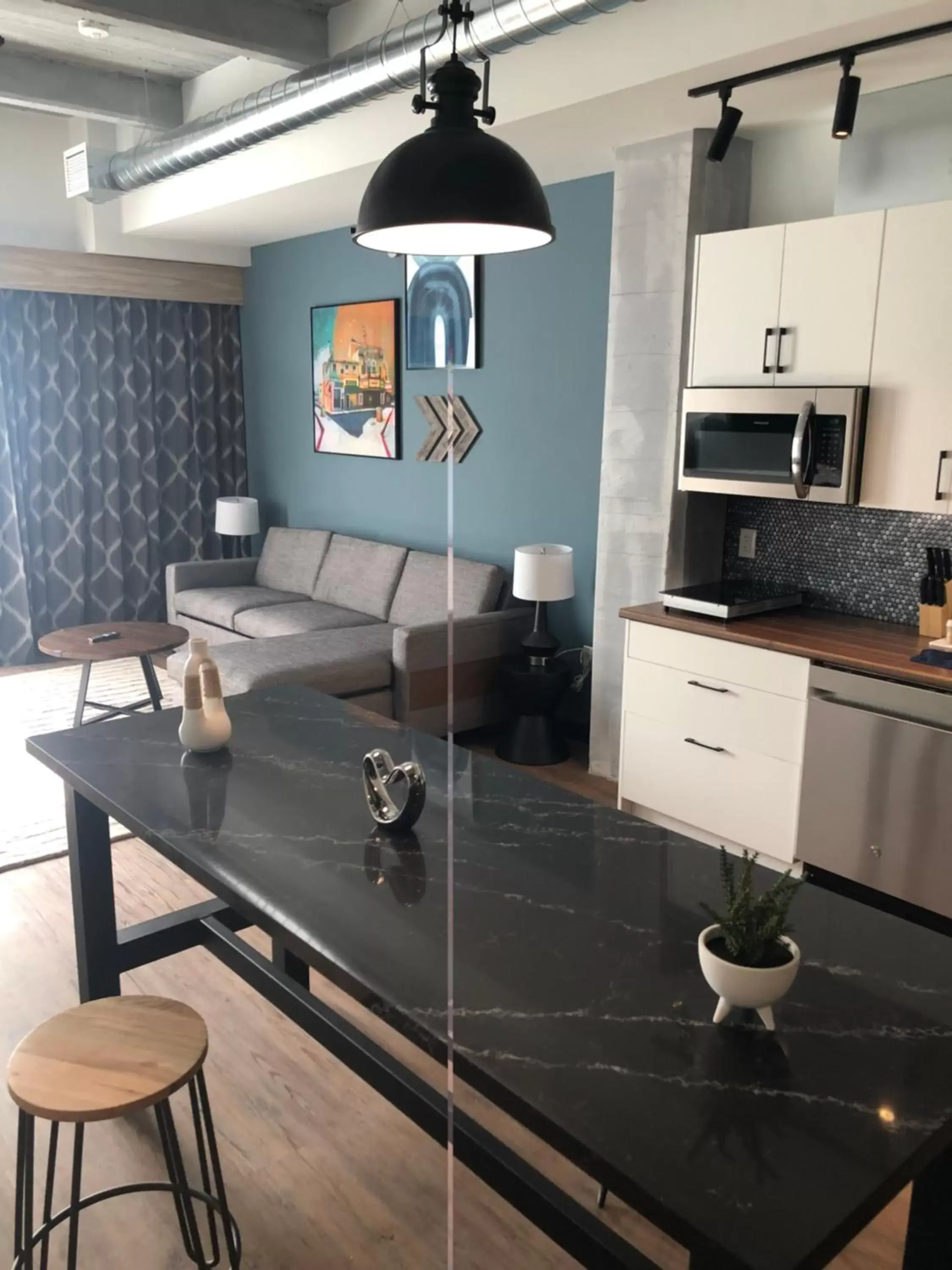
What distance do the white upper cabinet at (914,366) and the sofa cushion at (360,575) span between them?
2.80 m

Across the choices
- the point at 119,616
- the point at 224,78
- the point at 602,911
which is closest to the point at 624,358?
the point at 224,78

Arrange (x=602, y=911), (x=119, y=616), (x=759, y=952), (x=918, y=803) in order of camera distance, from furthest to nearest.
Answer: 1. (x=119, y=616)
2. (x=918, y=803)
3. (x=602, y=911)
4. (x=759, y=952)

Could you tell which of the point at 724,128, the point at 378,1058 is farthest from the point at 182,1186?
the point at 724,128

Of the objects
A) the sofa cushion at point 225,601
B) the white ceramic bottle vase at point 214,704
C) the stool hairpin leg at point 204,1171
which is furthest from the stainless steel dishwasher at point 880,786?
the sofa cushion at point 225,601

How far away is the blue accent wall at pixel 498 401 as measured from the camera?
436cm

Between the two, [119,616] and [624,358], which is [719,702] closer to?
[624,358]

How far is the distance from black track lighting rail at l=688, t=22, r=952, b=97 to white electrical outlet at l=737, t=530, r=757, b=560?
1544mm

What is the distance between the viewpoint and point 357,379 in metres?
5.71

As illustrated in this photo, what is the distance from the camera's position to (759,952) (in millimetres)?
1248

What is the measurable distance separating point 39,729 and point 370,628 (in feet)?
5.57

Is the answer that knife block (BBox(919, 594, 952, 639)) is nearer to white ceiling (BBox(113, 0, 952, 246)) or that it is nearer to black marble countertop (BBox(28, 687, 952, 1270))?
white ceiling (BBox(113, 0, 952, 246))

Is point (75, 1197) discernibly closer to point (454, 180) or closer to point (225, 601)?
point (454, 180)

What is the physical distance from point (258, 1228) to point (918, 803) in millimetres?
2043

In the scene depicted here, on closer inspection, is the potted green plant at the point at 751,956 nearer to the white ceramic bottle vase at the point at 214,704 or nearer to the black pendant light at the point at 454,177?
the black pendant light at the point at 454,177
